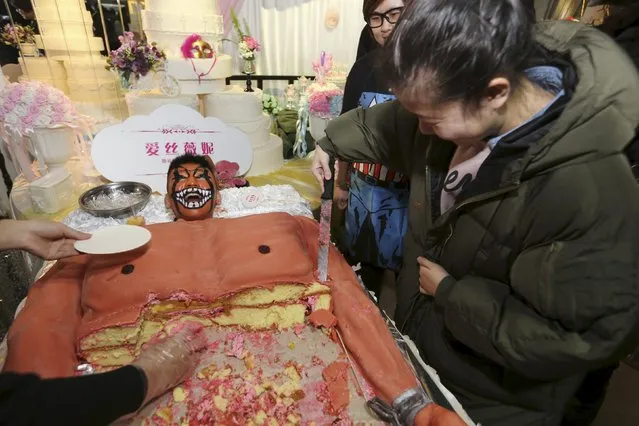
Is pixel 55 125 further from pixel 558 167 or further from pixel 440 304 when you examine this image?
pixel 558 167

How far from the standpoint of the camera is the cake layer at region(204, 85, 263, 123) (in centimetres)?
287

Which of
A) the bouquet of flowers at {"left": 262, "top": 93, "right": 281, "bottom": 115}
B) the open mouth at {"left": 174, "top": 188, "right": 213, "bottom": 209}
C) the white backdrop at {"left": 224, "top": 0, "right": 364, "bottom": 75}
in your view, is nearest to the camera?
the open mouth at {"left": 174, "top": 188, "right": 213, "bottom": 209}

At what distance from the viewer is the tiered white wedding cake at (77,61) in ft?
10.3

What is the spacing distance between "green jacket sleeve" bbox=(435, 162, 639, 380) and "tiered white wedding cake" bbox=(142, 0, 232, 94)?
A: 8.11ft

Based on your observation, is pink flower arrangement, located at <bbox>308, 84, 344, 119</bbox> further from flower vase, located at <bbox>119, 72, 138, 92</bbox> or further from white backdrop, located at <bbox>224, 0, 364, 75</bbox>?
white backdrop, located at <bbox>224, 0, 364, 75</bbox>

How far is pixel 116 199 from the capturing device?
238cm

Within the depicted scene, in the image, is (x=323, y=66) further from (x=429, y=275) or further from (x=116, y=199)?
(x=429, y=275)

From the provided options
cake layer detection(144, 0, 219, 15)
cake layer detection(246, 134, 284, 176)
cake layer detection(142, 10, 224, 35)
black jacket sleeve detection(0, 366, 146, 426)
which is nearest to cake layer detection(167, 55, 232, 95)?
cake layer detection(142, 10, 224, 35)

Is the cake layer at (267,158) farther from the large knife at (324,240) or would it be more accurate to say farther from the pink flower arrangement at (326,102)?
the large knife at (324,240)

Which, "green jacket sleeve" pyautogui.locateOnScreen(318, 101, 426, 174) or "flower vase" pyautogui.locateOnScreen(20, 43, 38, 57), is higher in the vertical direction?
"flower vase" pyautogui.locateOnScreen(20, 43, 38, 57)

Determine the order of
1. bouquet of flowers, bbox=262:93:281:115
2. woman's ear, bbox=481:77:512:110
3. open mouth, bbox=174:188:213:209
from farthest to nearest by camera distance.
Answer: bouquet of flowers, bbox=262:93:281:115 < open mouth, bbox=174:188:213:209 < woman's ear, bbox=481:77:512:110

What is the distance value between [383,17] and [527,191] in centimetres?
110

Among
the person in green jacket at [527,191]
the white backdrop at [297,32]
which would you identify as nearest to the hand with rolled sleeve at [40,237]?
the person in green jacket at [527,191]

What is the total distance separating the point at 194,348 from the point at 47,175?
175 cm
